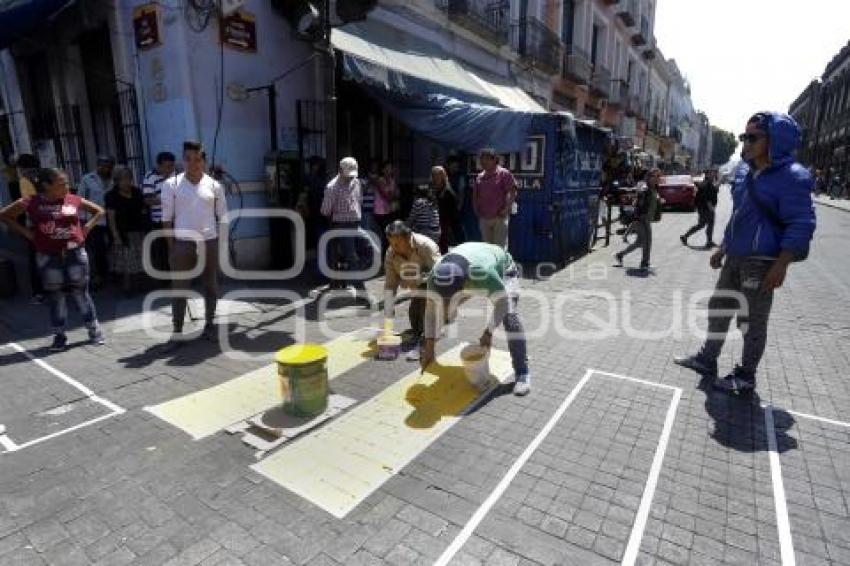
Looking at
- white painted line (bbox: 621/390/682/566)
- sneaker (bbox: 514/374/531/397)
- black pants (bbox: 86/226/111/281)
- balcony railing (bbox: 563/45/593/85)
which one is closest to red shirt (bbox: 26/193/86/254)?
black pants (bbox: 86/226/111/281)

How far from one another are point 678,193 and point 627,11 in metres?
11.9

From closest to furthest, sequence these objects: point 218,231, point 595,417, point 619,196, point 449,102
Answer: point 595,417 → point 218,231 → point 449,102 → point 619,196

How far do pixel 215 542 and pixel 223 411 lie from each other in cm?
145

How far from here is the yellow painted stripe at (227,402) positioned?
367 cm

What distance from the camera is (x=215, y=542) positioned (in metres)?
2.52

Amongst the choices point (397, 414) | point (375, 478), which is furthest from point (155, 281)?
point (375, 478)

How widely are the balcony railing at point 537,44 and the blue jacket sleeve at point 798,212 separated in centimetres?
1450

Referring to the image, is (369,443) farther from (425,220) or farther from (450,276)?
(425,220)

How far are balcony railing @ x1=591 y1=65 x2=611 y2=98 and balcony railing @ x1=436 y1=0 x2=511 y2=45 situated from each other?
10.3 meters

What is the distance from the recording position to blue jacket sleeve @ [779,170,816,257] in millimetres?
3670

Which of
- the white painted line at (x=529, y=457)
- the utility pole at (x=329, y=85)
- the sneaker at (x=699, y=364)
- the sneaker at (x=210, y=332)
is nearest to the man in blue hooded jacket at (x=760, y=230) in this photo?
the sneaker at (x=699, y=364)

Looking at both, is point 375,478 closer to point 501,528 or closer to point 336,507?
point 336,507

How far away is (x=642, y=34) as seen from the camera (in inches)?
1268

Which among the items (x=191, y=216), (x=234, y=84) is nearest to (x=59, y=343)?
(x=191, y=216)
